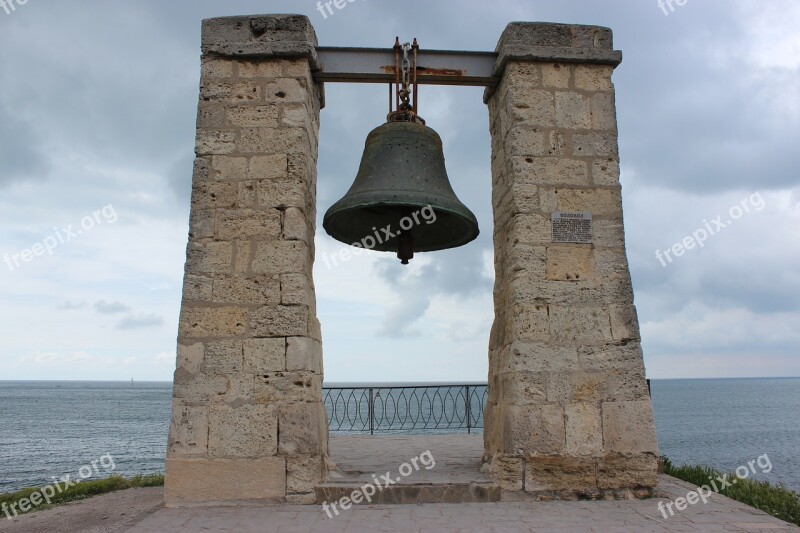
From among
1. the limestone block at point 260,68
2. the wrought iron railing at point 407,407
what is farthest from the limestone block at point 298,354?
the limestone block at point 260,68

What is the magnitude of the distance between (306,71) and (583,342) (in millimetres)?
2935

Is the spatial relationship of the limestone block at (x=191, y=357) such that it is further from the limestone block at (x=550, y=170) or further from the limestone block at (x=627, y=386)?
the limestone block at (x=627, y=386)

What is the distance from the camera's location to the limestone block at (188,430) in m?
4.09

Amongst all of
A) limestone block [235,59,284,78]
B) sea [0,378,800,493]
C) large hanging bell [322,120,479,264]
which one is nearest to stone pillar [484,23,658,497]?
large hanging bell [322,120,479,264]

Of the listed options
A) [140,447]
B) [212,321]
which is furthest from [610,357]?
[140,447]

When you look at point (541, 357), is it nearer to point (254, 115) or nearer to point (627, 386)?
point (627, 386)

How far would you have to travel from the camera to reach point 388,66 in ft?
16.1

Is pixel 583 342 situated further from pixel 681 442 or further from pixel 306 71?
pixel 681 442

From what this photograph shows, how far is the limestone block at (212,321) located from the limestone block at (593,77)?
10.4ft

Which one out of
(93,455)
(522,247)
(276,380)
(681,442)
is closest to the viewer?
(276,380)

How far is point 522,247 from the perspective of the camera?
14.6 ft

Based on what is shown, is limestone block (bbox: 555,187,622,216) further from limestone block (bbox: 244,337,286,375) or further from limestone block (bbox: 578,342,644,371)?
limestone block (bbox: 244,337,286,375)

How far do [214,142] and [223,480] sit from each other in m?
2.45

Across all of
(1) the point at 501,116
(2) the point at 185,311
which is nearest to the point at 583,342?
(1) the point at 501,116
